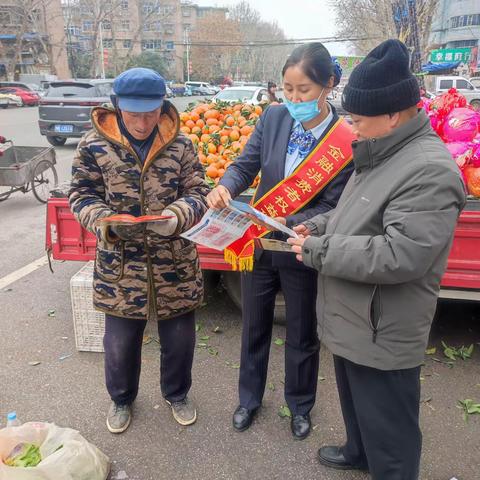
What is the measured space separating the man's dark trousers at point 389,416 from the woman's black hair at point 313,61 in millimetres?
1185

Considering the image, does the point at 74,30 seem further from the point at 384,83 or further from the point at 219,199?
the point at 384,83

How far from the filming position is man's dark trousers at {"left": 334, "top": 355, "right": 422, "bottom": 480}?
5.50 ft

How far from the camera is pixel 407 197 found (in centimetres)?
145

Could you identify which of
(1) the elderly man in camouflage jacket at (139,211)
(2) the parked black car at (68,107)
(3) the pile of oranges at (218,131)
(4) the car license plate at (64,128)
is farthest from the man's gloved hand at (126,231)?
(4) the car license plate at (64,128)

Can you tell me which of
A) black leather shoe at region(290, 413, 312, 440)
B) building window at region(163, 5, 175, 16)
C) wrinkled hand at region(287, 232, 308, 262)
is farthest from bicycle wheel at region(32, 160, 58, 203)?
building window at region(163, 5, 175, 16)

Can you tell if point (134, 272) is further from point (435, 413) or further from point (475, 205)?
point (475, 205)

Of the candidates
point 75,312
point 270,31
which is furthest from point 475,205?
point 270,31

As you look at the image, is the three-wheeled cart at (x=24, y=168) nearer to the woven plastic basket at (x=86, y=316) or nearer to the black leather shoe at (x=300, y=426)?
the woven plastic basket at (x=86, y=316)

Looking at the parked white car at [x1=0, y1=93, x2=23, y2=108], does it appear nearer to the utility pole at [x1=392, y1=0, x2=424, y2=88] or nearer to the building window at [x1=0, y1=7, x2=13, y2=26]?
the building window at [x1=0, y1=7, x2=13, y2=26]

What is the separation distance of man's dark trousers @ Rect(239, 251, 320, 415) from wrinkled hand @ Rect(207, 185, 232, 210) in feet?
1.30

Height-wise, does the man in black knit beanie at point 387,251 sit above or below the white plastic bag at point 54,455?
above

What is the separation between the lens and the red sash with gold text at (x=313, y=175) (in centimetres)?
215

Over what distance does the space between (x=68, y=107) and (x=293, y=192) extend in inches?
441

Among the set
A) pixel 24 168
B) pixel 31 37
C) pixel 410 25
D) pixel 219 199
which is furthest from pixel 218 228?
pixel 31 37
